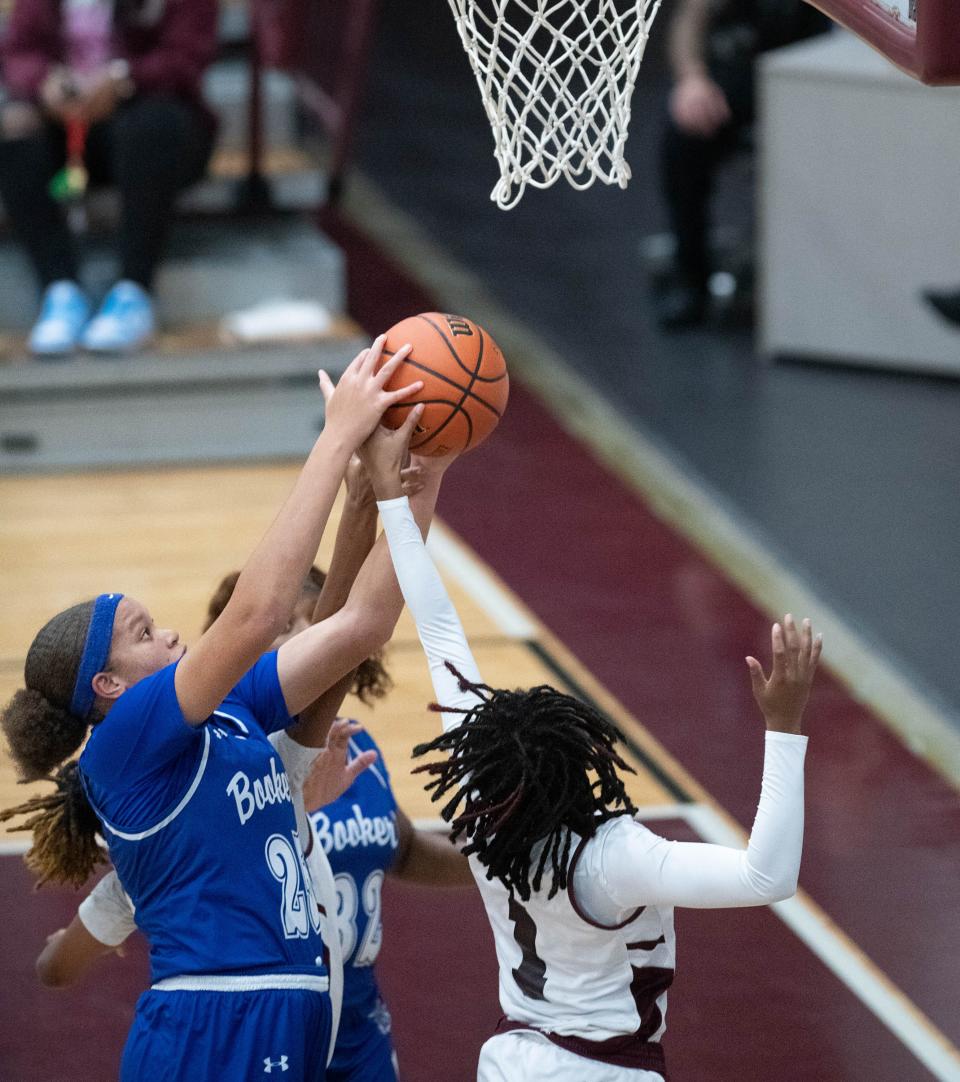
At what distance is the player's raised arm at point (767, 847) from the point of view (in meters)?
2.24

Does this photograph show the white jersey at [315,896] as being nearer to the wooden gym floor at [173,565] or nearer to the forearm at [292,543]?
the forearm at [292,543]

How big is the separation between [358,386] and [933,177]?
501 centimetres

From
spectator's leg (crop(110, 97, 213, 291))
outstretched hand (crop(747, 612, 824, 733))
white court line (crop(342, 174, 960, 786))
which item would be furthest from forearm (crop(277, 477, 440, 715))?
spectator's leg (crop(110, 97, 213, 291))

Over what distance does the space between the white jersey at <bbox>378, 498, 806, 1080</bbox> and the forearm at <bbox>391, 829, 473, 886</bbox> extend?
2.31 ft

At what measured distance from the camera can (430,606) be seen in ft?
8.34

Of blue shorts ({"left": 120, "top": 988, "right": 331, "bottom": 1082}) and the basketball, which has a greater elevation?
the basketball

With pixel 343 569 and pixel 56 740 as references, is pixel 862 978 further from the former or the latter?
pixel 56 740

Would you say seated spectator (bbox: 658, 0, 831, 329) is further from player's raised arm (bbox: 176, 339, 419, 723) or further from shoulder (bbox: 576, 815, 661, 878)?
shoulder (bbox: 576, 815, 661, 878)

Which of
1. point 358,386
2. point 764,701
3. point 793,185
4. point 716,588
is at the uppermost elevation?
point 358,386

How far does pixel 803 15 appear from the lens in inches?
298

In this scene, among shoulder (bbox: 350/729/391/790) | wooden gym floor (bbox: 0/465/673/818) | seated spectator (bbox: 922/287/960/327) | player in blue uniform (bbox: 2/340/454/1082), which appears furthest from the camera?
seated spectator (bbox: 922/287/960/327)

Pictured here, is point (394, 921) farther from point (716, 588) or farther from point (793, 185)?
point (793, 185)

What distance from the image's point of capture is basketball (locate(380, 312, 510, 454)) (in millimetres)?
2584

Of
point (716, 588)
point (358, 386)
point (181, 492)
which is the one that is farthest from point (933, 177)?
point (358, 386)
